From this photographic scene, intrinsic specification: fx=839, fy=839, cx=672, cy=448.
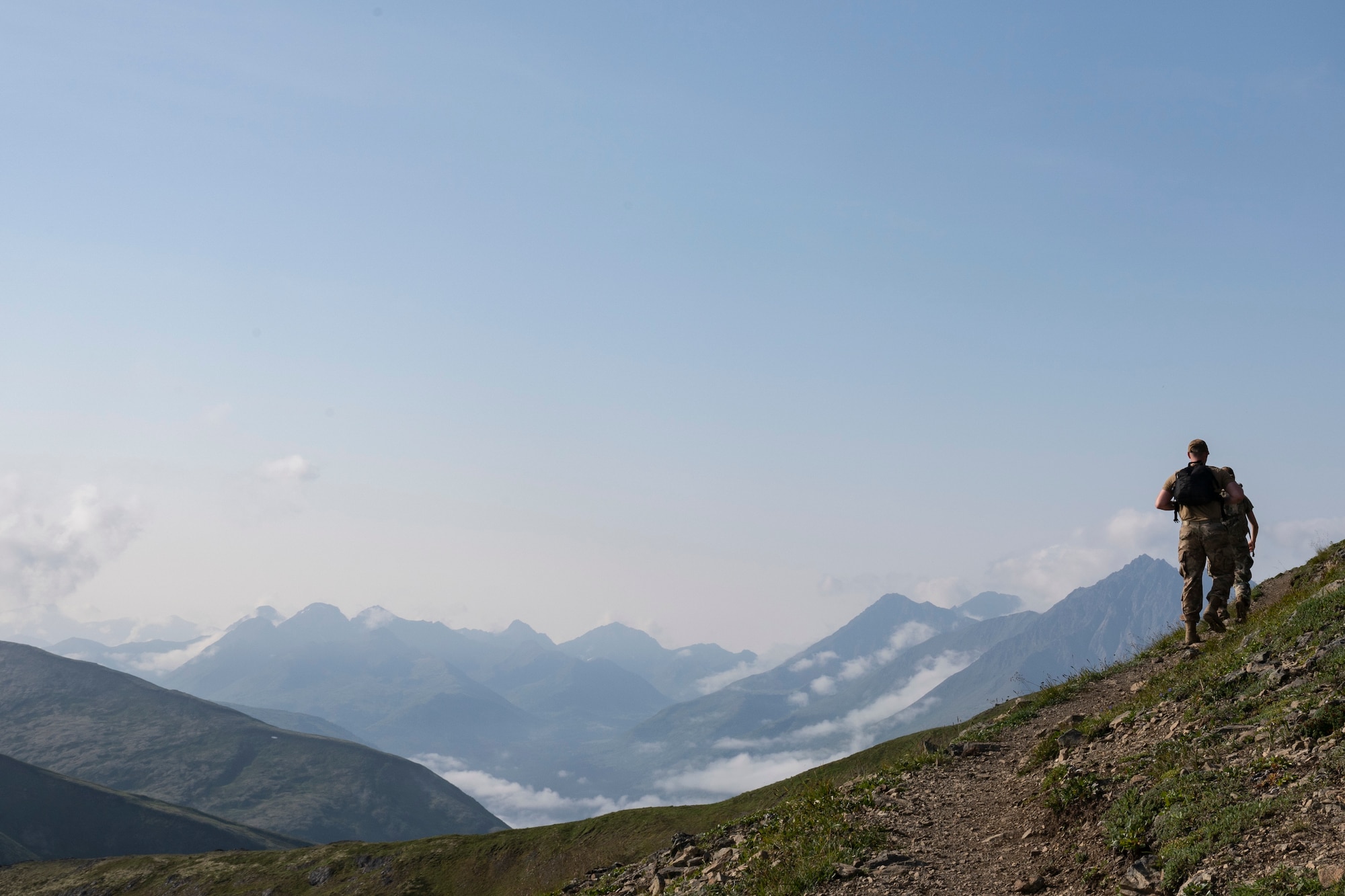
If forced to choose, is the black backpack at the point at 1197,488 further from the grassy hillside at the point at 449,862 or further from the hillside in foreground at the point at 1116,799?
the grassy hillside at the point at 449,862

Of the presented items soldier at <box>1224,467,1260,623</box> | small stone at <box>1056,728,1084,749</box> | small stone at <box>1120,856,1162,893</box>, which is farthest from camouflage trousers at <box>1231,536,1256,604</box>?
small stone at <box>1120,856,1162,893</box>

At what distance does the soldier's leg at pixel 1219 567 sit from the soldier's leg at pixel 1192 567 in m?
0.19

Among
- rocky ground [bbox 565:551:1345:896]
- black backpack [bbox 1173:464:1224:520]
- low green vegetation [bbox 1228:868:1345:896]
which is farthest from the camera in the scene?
black backpack [bbox 1173:464:1224:520]

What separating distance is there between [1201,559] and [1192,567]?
27 centimetres

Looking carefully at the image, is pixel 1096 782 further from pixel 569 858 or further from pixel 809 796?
pixel 569 858

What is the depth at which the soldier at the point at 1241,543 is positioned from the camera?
701 inches

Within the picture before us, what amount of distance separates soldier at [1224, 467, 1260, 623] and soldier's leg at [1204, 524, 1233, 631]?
10cm

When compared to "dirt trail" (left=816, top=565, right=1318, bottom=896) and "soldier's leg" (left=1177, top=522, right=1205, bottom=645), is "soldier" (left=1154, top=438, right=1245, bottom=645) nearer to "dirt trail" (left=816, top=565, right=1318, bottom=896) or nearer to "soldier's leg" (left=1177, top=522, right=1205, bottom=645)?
"soldier's leg" (left=1177, top=522, right=1205, bottom=645)

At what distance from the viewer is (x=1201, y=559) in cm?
1834

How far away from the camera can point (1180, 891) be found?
8875 millimetres

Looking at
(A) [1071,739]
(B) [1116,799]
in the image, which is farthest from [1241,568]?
(B) [1116,799]

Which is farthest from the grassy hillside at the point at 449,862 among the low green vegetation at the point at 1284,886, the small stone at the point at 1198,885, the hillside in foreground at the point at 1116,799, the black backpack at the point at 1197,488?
the low green vegetation at the point at 1284,886

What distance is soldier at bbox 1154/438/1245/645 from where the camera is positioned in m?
17.8

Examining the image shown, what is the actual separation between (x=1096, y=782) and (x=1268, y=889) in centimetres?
455
